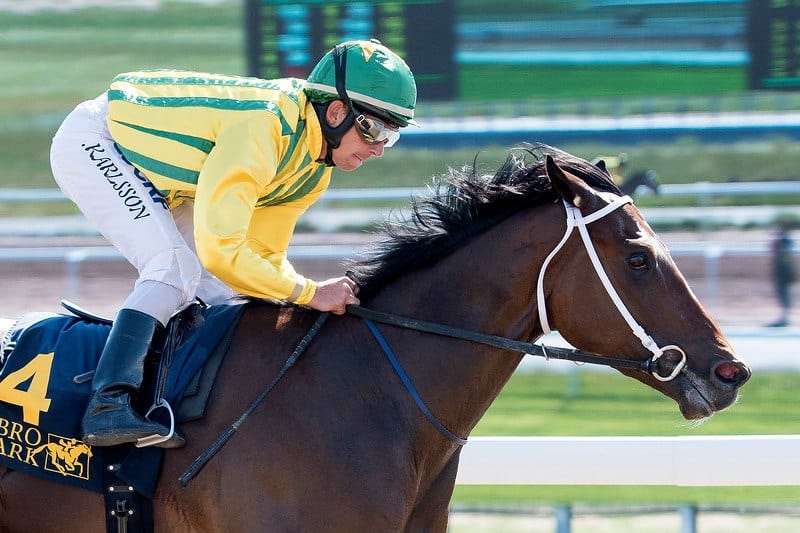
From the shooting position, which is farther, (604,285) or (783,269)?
(783,269)

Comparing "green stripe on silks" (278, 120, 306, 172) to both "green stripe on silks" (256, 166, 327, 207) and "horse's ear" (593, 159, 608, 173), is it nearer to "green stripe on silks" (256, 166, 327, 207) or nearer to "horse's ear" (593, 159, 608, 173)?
"green stripe on silks" (256, 166, 327, 207)

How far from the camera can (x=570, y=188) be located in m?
2.96

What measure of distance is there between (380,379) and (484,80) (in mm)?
6277

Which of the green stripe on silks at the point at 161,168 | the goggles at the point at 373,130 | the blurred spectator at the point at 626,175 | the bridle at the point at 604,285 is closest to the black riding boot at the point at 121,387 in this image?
the green stripe on silks at the point at 161,168

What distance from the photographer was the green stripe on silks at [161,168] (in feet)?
9.98

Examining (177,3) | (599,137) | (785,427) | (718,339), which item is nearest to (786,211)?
(599,137)

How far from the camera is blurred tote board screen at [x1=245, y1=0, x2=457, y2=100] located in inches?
336

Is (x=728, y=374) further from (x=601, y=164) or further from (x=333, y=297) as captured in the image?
(x=333, y=297)

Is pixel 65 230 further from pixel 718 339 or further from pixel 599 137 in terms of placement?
pixel 718 339

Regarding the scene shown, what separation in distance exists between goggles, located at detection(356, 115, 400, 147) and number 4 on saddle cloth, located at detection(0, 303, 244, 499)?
59 centimetres

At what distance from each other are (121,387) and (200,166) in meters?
0.60

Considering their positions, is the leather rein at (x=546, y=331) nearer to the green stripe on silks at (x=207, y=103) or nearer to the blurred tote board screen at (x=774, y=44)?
the green stripe on silks at (x=207, y=103)

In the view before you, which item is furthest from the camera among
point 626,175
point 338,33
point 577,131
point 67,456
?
point 626,175

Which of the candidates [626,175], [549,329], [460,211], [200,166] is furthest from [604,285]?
[626,175]
